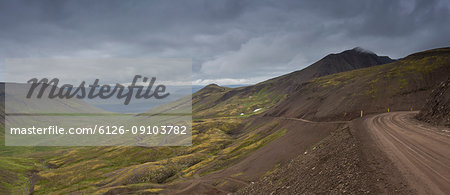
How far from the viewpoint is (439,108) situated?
33.9 m

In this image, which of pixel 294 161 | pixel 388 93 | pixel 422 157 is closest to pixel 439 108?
pixel 422 157

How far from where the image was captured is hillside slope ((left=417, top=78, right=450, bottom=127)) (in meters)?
31.1

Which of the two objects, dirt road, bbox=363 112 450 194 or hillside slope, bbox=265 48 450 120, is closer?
dirt road, bbox=363 112 450 194

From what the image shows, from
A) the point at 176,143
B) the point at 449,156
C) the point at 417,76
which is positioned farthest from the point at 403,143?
the point at 176,143

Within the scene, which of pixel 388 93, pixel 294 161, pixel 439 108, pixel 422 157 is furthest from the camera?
pixel 388 93

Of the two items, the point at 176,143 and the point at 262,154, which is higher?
the point at 262,154

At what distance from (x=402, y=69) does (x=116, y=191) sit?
12950 centimetres

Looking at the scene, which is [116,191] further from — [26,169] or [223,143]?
[26,169]

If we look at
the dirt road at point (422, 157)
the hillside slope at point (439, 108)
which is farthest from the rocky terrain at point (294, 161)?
the hillside slope at point (439, 108)

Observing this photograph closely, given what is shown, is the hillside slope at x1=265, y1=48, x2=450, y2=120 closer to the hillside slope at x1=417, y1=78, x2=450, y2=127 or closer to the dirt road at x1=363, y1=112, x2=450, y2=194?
the hillside slope at x1=417, y1=78, x2=450, y2=127

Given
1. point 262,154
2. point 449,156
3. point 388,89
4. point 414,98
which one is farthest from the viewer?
point 388,89

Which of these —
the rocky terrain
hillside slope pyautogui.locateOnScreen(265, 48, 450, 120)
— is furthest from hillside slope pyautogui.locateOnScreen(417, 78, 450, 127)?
hillside slope pyautogui.locateOnScreen(265, 48, 450, 120)

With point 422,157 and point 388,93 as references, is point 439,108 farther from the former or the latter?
point 388,93

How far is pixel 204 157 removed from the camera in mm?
88875
